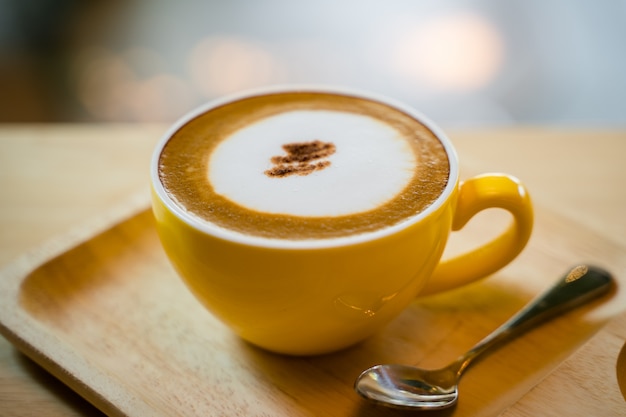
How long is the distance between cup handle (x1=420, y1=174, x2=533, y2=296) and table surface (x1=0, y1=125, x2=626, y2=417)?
0.19 m

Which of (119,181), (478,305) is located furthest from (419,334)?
(119,181)

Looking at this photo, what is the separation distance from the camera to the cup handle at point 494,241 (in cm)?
72

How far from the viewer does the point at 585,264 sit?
33.4 inches

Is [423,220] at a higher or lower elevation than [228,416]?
higher

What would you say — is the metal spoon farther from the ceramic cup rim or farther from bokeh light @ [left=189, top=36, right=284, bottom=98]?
bokeh light @ [left=189, top=36, right=284, bottom=98]

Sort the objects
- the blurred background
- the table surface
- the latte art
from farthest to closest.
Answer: the blurred background, the table surface, the latte art

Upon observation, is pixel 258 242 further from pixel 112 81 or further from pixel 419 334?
pixel 112 81

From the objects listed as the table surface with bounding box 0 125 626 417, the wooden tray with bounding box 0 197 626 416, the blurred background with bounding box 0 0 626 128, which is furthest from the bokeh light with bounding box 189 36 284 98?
the wooden tray with bounding box 0 197 626 416

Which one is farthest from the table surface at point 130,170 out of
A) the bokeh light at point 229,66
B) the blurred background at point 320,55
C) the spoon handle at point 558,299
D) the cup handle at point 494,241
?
the bokeh light at point 229,66

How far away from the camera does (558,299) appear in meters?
0.81

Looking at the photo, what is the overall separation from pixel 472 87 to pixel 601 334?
1843mm

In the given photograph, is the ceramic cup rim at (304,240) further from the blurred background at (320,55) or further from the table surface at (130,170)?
the blurred background at (320,55)

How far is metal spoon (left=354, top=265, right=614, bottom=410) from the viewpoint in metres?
0.65

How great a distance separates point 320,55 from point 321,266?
2126mm
